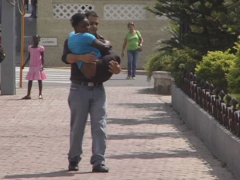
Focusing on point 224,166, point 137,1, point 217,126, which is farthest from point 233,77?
point 137,1

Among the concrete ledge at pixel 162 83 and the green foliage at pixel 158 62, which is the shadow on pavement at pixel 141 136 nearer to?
the concrete ledge at pixel 162 83

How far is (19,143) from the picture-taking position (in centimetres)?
1203

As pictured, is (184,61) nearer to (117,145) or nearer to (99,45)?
(117,145)

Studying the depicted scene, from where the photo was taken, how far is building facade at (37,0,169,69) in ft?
97.0

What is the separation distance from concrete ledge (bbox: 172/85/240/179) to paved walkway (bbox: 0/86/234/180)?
0.41 feet

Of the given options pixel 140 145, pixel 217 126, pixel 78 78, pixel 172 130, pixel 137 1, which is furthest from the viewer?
pixel 137 1

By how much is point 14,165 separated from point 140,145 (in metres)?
2.23

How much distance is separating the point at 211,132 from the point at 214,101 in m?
0.49

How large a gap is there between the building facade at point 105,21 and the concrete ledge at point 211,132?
14174 millimetres

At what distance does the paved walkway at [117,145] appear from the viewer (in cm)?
959

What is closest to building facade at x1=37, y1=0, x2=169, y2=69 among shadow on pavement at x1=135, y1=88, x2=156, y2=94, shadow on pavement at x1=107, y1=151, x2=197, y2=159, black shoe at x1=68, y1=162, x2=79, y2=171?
shadow on pavement at x1=135, y1=88, x2=156, y2=94

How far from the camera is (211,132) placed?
11180 mm

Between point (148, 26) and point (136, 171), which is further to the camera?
point (148, 26)

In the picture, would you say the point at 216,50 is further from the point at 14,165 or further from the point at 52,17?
the point at 52,17
